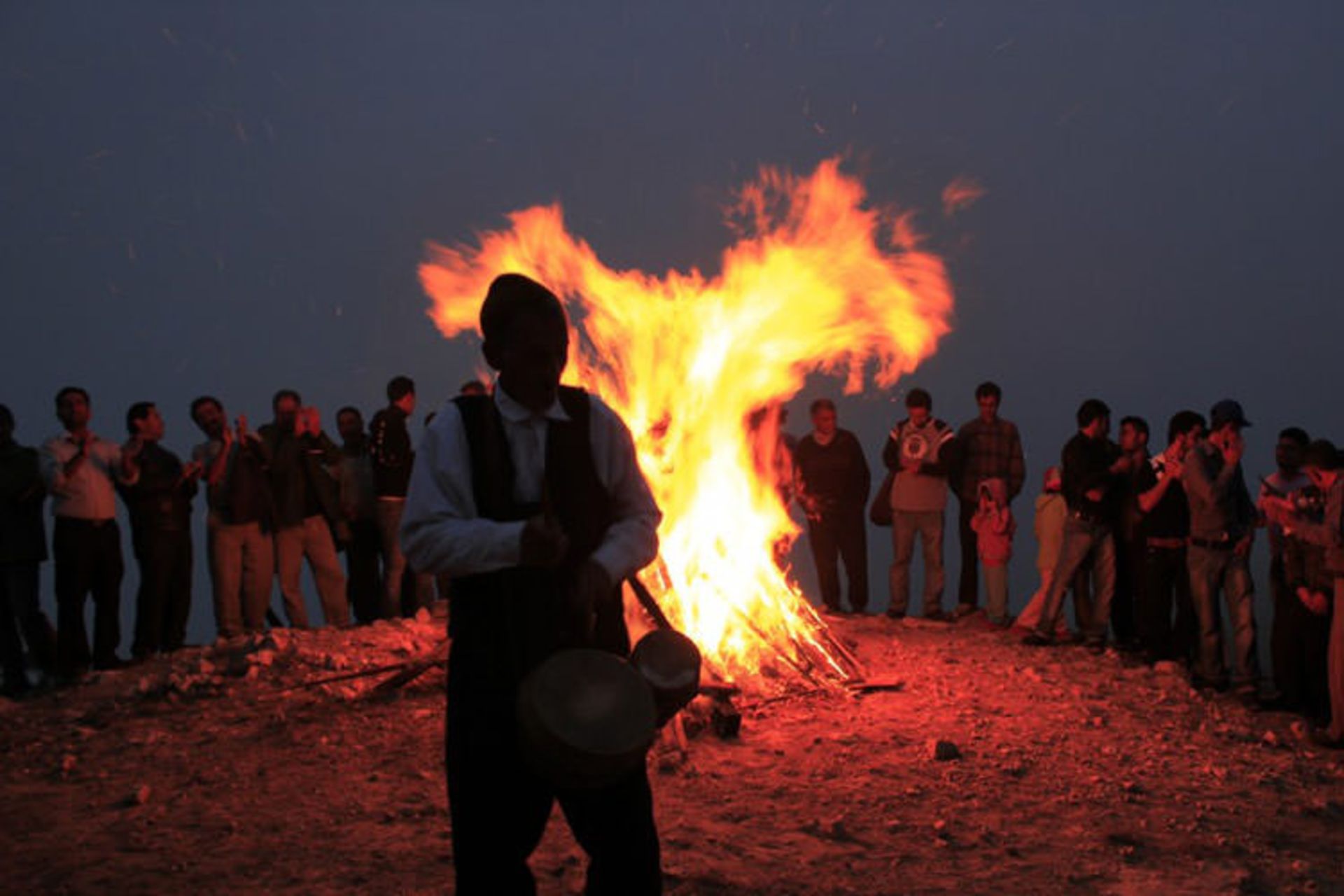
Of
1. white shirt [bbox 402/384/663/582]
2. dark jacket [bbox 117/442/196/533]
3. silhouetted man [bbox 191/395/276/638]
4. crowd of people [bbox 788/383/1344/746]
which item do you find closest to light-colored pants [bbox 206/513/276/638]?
silhouetted man [bbox 191/395/276/638]

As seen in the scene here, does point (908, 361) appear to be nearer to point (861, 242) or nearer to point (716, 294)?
point (861, 242)

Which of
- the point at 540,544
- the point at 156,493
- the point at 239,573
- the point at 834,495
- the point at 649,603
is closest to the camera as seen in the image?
the point at 540,544

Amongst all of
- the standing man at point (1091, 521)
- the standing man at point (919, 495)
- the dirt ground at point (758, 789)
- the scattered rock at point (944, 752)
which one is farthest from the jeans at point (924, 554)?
the scattered rock at point (944, 752)

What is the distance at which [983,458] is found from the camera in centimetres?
1112

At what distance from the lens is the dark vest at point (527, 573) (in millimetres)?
2855

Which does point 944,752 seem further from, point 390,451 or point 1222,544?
point 390,451

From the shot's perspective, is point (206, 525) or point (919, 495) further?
point (919, 495)

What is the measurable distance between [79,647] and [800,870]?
7.25 m

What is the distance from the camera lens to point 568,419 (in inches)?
119

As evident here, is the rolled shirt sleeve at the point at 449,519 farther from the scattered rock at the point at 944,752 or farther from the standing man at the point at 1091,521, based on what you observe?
the standing man at the point at 1091,521

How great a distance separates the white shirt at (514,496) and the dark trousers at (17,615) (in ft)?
24.8

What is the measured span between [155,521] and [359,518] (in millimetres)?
1969

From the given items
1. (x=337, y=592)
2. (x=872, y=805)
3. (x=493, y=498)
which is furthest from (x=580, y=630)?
(x=337, y=592)

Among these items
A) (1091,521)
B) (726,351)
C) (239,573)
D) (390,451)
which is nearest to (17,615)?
(239,573)
